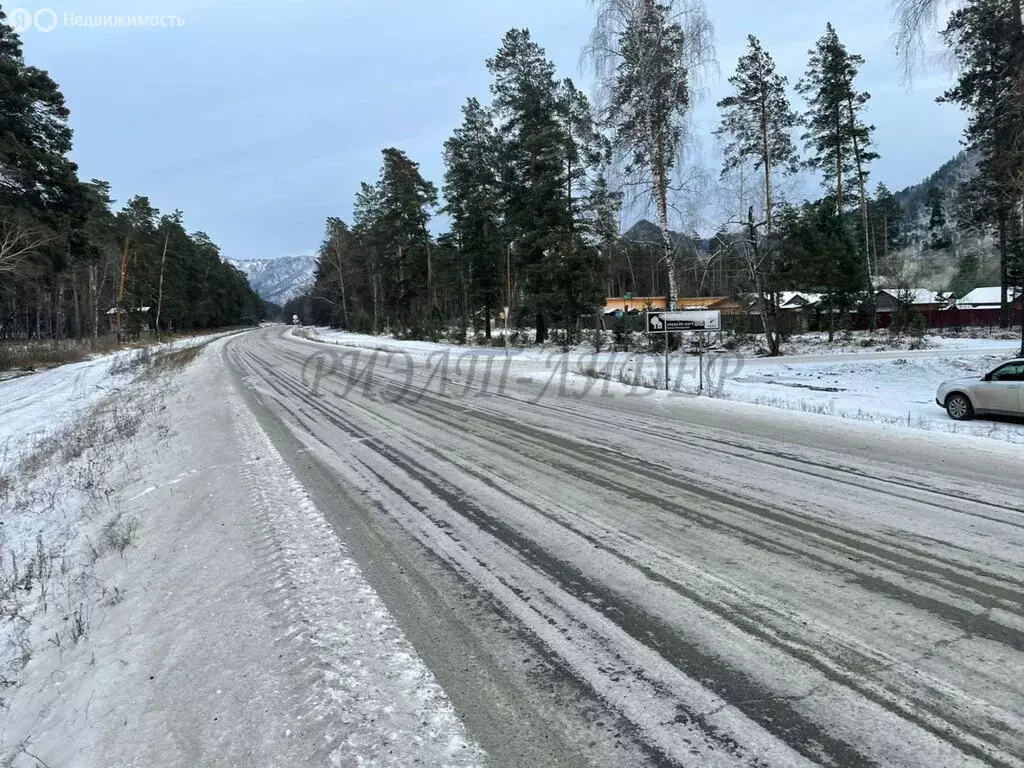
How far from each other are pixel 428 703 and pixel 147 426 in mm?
11854

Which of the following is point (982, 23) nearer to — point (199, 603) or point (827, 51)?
point (199, 603)

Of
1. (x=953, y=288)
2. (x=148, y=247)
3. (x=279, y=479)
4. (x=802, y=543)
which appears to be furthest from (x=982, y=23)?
(x=953, y=288)

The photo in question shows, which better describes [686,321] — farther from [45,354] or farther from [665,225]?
[45,354]

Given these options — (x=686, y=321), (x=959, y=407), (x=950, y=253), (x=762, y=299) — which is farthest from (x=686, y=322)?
(x=950, y=253)

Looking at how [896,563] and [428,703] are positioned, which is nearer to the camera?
[428,703]

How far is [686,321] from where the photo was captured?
15344mm

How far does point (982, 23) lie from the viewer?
49.8 ft

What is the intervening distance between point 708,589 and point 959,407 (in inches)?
449

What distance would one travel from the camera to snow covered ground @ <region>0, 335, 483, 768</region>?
2.69 metres

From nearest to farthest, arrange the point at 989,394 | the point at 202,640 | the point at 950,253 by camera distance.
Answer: the point at 202,640, the point at 989,394, the point at 950,253

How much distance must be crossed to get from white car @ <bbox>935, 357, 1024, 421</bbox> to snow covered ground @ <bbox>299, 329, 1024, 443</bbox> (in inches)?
11.1

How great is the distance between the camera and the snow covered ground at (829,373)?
460 inches

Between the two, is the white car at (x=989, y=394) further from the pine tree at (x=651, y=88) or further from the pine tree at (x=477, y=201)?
the pine tree at (x=477, y=201)

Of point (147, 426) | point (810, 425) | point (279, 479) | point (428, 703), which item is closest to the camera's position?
point (428, 703)
